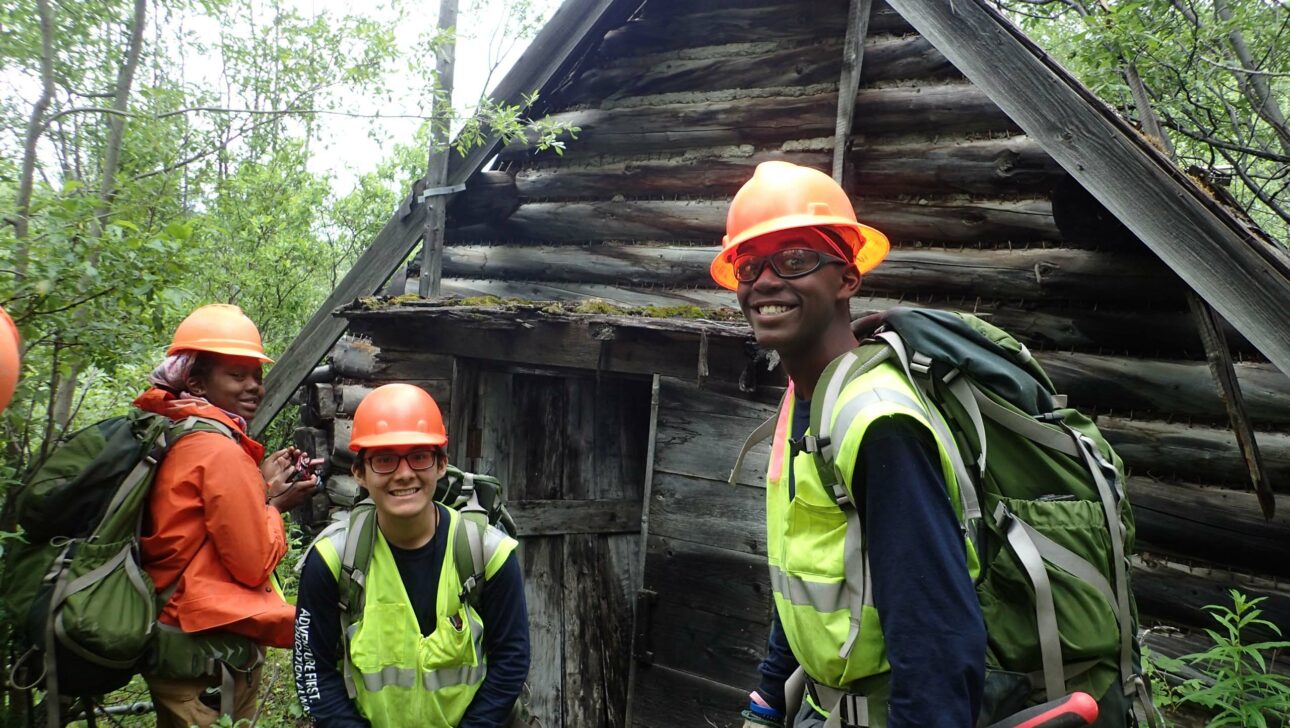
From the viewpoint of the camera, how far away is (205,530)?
3.09m

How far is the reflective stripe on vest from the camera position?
1.54m

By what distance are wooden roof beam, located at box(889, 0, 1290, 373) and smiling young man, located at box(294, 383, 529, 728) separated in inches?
114

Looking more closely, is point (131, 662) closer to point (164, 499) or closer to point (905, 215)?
point (164, 499)

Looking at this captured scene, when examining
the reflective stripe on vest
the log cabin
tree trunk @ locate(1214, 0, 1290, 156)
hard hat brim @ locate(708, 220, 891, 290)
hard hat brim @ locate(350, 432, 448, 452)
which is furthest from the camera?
tree trunk @ locate(1214, 0, 1290, 156)

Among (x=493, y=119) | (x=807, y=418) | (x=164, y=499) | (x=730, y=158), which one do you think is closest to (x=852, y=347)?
(x=807, y=418)

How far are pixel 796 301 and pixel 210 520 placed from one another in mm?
2557

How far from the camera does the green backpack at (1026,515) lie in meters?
1.57

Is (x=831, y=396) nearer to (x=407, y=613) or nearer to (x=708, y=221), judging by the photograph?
(x=407, y=613)

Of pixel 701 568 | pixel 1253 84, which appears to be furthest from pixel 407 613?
pixel 1253 84

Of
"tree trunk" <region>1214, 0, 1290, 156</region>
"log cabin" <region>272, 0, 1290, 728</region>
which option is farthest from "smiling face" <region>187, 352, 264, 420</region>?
"tree trunk" <region>1214, 0, 1290, 156</region>

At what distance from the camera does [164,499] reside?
303cm

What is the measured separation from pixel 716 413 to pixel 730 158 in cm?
191

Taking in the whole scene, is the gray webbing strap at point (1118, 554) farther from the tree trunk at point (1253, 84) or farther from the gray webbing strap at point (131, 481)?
the tree trunk at point (1253, 84)

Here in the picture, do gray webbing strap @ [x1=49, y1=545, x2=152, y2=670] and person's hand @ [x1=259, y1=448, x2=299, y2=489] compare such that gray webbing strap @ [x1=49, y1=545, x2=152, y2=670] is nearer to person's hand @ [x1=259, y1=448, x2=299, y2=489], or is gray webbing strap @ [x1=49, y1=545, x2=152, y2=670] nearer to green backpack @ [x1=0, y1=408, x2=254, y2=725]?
green backpack @ [x1=0, y1=408, x2=254, y2=725]
